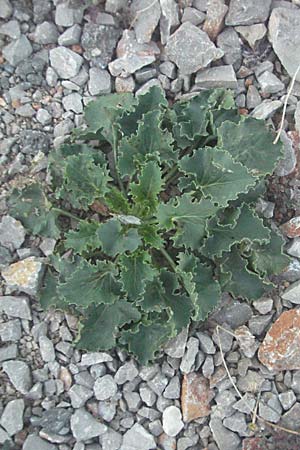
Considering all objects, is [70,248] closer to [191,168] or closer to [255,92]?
[191,168]

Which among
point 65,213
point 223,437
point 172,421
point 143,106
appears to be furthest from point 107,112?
point 223,437

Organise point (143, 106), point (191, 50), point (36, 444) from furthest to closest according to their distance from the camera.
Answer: point (191, 50) < point (143, 106) < point (36, 444)

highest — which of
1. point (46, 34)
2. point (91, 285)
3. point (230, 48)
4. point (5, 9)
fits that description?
point (5, 9)

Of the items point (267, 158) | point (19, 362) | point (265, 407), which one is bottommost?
point (265, 407)

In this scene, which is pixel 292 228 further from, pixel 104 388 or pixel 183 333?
pixel 104 388

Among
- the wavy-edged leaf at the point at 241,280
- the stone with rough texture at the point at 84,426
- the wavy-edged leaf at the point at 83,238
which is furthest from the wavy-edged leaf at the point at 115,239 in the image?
the stone with rough texture at the point at 84,426

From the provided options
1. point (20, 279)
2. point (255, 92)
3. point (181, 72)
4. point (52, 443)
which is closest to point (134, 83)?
point (181, 72)

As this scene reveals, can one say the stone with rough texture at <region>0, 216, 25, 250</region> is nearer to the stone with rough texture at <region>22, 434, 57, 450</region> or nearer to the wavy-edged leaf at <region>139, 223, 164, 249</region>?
the wavy-edged leaf at <region>139, 223, 164, 249</region>
